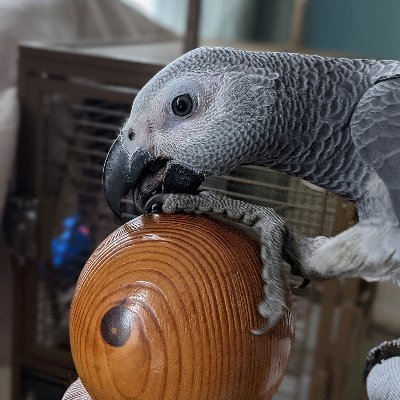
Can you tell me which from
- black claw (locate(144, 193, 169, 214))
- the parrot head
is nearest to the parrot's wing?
the parrot head

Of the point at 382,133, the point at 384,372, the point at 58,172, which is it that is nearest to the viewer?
the point at 382,133

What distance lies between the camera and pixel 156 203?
1.93ft

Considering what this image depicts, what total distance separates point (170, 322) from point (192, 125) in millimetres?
232

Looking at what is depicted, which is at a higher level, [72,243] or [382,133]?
[382,133]

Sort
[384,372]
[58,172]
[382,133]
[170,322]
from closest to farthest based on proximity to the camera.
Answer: [170,322]
[382,133]
[384,372]
[58,172]

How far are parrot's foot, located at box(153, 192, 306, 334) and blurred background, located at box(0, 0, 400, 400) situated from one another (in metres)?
0.44

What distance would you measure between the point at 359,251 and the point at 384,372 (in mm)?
196

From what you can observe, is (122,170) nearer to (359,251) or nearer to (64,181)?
(359,251)

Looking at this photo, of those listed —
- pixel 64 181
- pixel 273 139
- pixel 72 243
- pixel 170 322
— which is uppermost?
pixel 273 139

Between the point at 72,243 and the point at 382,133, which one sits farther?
the point at 72,243

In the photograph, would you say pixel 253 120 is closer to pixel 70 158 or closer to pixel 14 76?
pixel 70 158

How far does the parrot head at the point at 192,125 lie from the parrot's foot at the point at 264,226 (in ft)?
0.07

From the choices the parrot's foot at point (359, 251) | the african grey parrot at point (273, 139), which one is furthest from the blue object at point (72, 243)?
the parrot's foot at point (359, 251)

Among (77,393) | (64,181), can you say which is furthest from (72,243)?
(77,393)
